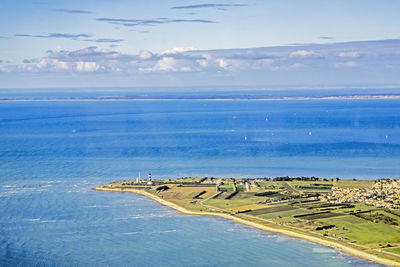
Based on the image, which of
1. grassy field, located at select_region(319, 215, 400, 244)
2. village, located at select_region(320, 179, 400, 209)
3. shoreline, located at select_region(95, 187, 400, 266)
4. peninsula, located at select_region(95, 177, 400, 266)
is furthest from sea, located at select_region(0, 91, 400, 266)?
village, located at select_region(320, 179, 400, 209)

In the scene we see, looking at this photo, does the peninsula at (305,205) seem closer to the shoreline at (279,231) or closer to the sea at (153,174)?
the shoreline at (279,231)

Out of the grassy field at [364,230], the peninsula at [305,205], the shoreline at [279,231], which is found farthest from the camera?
the peninsula at [305,205]

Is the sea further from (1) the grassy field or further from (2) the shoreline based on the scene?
(1) the grassy field

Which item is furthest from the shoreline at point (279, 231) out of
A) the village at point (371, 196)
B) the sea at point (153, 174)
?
the village at point (371, 196)

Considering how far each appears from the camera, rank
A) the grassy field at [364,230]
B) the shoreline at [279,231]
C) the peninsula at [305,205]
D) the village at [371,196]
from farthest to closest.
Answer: the village at [371,196] → the peninsula at [305,205] → the grassy field at [364,230] → the shoreline at [279,231]

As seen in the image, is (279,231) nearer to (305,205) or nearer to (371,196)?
(305,205)

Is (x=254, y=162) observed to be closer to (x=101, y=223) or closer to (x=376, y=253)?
(x=101, y=223)

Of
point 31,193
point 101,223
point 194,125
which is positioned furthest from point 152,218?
point 194,125

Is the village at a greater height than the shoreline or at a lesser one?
greater
